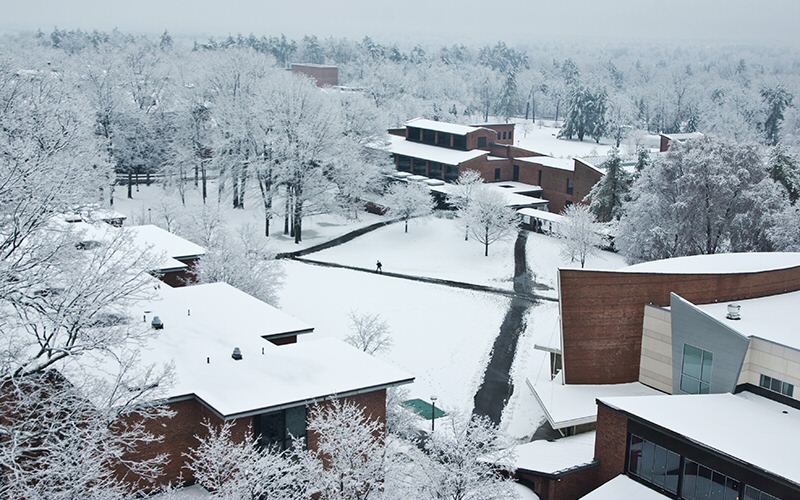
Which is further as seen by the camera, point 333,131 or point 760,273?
point 333,131

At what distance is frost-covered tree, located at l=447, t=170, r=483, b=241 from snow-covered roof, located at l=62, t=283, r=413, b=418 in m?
32.4

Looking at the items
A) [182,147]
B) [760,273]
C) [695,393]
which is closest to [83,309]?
[695,393]

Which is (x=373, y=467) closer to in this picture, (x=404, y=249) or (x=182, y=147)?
(x=404, y=249)

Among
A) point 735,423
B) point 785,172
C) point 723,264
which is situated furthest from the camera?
point 785,172

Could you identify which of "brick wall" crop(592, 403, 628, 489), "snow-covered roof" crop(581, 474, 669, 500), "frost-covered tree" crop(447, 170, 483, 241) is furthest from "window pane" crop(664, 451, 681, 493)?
"frost-covered tree" crop(447, 170, 483, 241)

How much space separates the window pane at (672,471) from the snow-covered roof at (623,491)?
0.43m

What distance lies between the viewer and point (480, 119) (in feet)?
480

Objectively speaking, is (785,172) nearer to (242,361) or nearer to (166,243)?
(166,243)

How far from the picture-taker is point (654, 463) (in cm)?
2316

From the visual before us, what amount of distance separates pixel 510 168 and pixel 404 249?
849 inches

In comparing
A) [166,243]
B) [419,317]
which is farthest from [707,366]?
[166,243]

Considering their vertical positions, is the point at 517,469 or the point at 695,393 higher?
the point at 695,393

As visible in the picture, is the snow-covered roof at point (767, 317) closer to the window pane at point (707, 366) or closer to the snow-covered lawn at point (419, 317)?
the window pane at point (707, 366)

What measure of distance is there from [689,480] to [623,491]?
1937 mm
